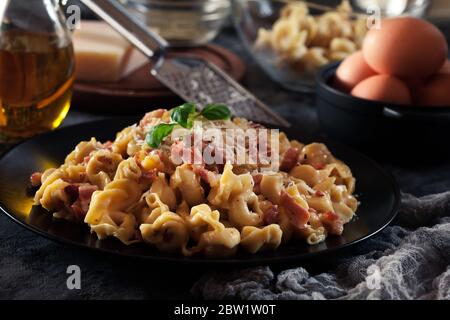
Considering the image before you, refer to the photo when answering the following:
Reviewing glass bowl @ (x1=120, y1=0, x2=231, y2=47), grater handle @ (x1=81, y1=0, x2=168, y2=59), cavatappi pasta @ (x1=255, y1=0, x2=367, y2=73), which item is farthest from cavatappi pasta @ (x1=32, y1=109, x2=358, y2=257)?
glass bowl @ (x1=120, y1=0, x2=231, y2=47)

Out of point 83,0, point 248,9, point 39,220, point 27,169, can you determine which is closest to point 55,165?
point 27,169

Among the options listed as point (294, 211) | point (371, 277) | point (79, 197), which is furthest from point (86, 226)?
point (371, 277)

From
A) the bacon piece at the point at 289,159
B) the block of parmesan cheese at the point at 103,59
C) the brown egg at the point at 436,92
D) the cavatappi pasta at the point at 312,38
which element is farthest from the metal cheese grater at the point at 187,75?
the bacon piece at the point at 289,159

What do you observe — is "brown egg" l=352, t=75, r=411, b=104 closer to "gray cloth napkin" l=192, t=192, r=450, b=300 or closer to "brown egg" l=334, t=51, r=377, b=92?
Result: "brown egg" l=334, t=51, r=377, b=92

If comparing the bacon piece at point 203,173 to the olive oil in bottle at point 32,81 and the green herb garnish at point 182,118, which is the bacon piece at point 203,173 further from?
the olive oil in bottle at point 32,81

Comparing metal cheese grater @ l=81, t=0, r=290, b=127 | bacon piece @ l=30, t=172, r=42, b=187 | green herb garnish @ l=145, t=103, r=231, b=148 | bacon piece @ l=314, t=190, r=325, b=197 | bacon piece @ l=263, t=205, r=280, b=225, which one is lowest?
metal cheese grater @ l=81, t=0, r=290, b=127

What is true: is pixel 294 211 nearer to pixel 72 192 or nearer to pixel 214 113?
pixel 214 113
